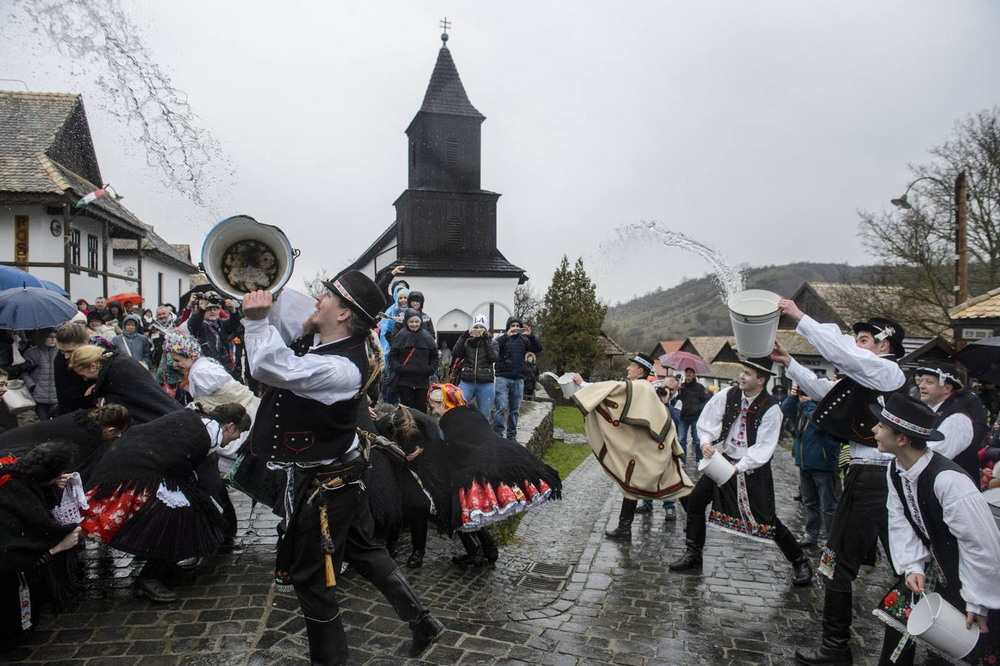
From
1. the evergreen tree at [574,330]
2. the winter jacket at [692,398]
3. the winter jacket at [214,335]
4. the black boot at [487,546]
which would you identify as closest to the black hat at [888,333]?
the black boot at [487,546]

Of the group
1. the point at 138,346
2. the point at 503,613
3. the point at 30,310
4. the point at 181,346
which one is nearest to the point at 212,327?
the point at 138,346

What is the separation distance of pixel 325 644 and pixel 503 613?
5.54ft

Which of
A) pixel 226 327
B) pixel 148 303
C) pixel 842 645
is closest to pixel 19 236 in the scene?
pixel 226 327

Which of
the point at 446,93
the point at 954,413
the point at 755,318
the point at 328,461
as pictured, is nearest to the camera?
the point at 328,461

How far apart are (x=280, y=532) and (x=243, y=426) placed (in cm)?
173

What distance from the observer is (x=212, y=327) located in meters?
9.30

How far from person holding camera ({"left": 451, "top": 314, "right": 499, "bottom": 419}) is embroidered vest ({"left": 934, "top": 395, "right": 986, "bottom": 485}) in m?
5.55

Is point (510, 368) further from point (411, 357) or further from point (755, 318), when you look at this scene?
point (755, 318)

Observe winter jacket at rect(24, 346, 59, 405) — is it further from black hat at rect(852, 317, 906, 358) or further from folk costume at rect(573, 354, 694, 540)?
black hat at rect(852, 317, 906, 358)

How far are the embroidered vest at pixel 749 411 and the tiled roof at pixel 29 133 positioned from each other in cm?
1854

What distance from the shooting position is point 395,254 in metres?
42.6

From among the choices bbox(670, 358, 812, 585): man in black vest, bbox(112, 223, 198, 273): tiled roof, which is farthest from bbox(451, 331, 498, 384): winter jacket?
bbox(112, 223, 198, 273): tiled roof

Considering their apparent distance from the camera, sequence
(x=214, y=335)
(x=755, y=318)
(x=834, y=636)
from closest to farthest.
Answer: (x=834, y=636) → (x=755, y=318) → (x=214, y=335)

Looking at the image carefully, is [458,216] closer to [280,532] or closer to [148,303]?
→ [148,303]
